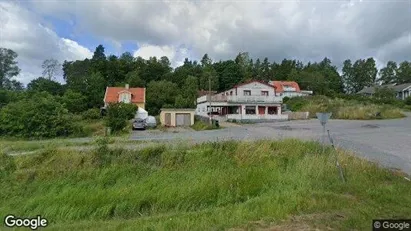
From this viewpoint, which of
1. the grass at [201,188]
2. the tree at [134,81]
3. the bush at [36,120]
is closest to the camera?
the grass at [201,188]

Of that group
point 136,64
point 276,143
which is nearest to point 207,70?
point 136,64

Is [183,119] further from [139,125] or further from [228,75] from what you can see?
[228,75]

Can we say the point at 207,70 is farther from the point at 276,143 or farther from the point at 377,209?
the point at 377,209

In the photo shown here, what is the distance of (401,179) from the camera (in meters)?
8.91

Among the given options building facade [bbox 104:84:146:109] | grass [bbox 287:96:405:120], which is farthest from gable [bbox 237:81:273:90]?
building facade [bbox 104:84:146:109]

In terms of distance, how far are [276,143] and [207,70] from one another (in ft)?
228

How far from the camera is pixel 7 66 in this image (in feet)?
253

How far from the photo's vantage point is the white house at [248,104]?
47594mm

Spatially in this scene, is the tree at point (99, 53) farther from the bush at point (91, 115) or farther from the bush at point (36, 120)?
the bush at point (36, 120)

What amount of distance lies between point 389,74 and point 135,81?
Answer: 84724 millimetres

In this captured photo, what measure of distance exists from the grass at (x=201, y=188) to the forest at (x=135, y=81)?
21027mm

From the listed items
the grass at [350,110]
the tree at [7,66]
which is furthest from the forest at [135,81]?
the grass at [350,110]

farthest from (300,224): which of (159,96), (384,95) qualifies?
(384,95)

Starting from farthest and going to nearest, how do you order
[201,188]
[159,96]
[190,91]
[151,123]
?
[190,91], [159,96], [151,123], [201,188]
